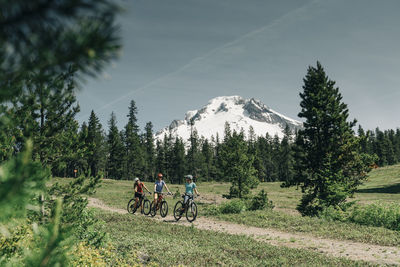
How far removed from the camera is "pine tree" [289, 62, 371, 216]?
23.0m

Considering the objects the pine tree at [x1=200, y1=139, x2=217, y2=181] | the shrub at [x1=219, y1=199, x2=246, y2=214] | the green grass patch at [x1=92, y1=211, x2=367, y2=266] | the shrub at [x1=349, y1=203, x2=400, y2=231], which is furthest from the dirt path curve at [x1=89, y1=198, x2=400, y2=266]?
the pine tree at [x1=200, y1=139, x2=217, y2=181]

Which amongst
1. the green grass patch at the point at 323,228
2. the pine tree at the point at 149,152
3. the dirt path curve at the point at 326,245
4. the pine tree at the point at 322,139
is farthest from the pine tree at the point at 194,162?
the dirt path curve at the point at 326,245

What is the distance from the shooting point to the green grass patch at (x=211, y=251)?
8.27 m

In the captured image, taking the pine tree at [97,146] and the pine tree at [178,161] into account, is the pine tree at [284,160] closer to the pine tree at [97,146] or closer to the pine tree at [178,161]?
the pine tree at [178,161]

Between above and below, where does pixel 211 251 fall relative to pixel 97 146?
below

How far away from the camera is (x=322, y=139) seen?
79.0 ft

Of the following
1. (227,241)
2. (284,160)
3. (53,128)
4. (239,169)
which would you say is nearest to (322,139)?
(239,169)

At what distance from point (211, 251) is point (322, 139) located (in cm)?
1856

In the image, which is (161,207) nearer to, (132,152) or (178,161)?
(132,152)

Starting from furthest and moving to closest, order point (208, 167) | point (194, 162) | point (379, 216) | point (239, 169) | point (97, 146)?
1. point (208, 167)
2. point (194, 162)
3. point (97, 146)
4. point (239, 169)
5. point (379, 216)

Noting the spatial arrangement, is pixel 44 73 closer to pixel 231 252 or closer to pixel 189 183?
pixel 231 252

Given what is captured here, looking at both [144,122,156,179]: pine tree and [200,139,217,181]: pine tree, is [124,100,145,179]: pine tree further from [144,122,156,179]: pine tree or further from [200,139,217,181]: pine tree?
[200,139,217,181]: pine tree

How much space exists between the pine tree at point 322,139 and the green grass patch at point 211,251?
13853 mm

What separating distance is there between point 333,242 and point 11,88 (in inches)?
504
